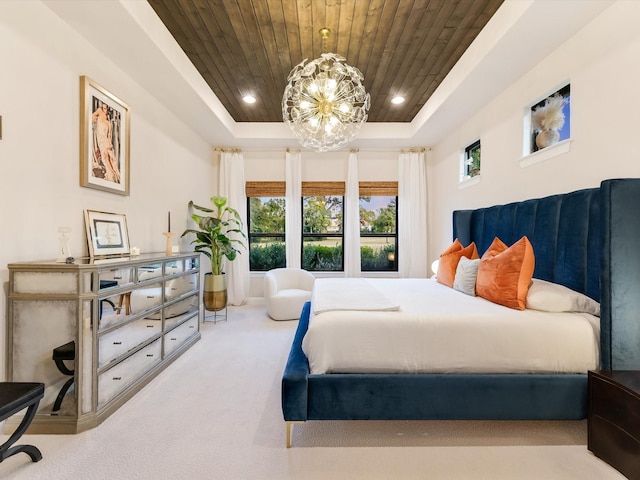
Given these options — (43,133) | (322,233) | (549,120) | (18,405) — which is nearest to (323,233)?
(322,233)

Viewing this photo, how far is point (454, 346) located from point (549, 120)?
2.30 metres

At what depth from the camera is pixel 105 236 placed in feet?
9.12

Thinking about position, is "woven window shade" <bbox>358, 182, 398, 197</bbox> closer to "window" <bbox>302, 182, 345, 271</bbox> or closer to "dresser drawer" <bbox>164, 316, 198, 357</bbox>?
"window" <bbox>302, 182, 345, 271</bbox>

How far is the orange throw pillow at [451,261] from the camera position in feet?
11.2

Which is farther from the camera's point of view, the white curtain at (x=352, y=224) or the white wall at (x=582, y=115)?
the white curtain at (x=352, y=224)

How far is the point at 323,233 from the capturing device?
5895mm

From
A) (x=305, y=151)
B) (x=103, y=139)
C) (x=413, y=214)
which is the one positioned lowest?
(x=413, y=214)

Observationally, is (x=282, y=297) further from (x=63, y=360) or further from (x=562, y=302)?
(x=562, y=302)

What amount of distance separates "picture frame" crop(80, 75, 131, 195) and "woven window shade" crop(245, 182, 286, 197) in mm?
2674

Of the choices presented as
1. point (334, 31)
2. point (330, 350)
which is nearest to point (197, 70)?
point (334, 31)

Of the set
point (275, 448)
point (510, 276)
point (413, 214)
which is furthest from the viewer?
point (413, 214)

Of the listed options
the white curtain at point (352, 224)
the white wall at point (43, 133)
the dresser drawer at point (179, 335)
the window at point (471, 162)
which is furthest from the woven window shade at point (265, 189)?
the window at point (471, 162)

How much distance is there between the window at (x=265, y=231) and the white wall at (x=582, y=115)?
3.42 meters

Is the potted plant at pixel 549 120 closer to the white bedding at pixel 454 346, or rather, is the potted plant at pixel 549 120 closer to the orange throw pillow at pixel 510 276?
the orange throw pillow at pixel 510 276
